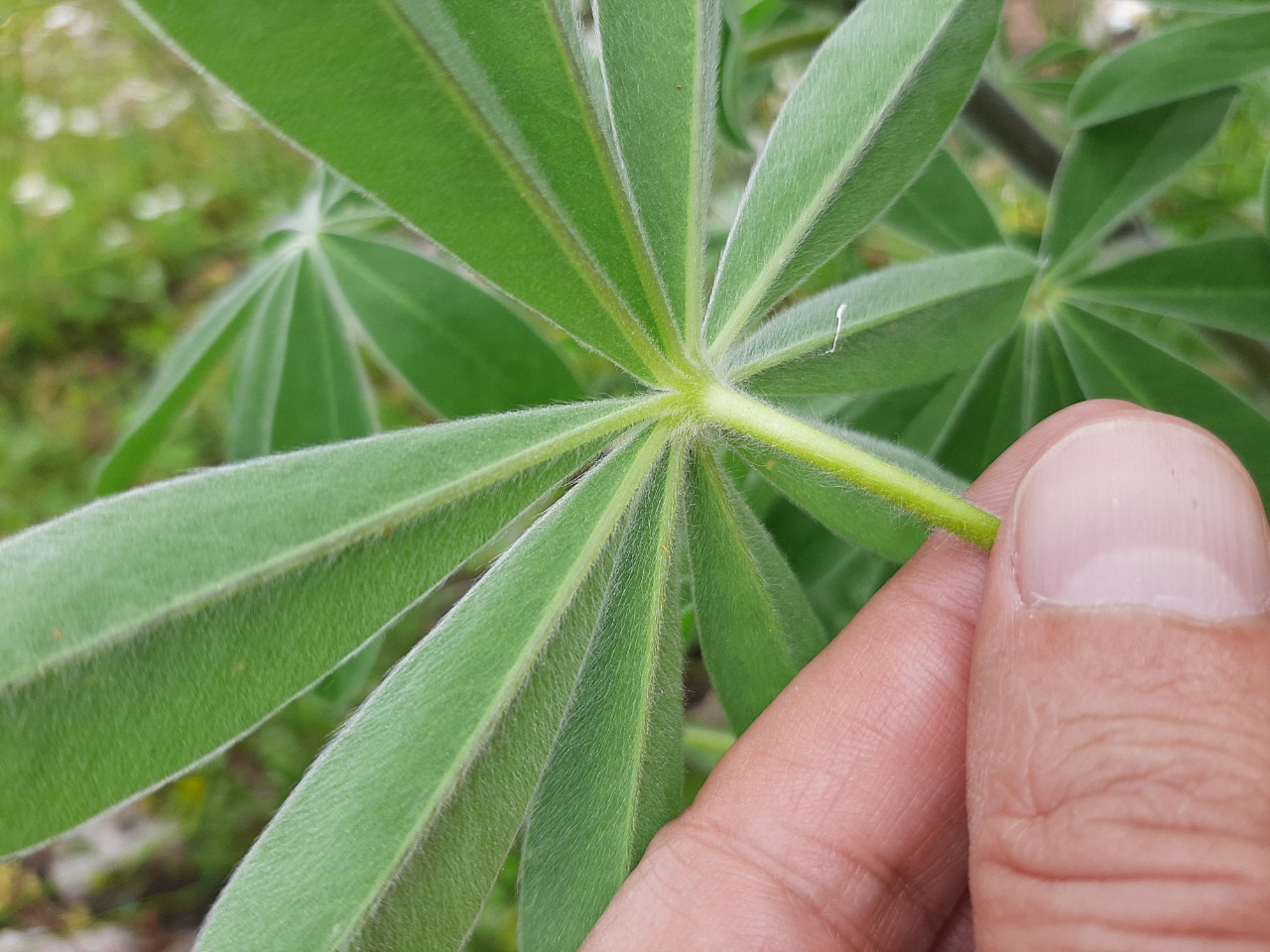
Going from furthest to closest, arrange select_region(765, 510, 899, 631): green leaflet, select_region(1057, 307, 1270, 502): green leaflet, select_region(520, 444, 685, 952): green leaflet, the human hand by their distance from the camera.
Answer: select_region(765, 510, 899, 631): green leaflet → select_region(1057, 307, 1270, 502): green leaflet → select_region(520, 444, 685, 952): green leaflet → the human hand

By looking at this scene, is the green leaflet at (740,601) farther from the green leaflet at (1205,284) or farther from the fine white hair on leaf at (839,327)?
the green leaflet at (1205,284)

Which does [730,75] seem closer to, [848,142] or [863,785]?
[848,142]

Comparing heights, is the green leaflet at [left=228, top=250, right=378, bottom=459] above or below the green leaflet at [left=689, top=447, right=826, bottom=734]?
above

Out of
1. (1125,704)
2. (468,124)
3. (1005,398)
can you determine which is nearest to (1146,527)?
(1125,704)

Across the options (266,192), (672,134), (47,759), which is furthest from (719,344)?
(266,192)

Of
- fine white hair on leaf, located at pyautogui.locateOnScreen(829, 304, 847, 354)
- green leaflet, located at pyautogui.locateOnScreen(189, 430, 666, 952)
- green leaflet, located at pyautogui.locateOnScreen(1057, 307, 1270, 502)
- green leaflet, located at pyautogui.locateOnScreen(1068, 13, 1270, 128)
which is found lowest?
green leaflet, located at pyautogui.locateOnScreen(189, 430, 666, 952)

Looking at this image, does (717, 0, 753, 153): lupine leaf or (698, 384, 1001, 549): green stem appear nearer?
(698, 384, 1001, 549): green stem

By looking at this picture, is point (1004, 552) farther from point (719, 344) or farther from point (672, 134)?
point (672, 134)

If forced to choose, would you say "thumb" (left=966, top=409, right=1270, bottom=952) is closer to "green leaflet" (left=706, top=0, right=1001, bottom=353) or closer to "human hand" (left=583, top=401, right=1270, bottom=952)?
"human hand" (left=583, top=401, right=1270, bottom=952)

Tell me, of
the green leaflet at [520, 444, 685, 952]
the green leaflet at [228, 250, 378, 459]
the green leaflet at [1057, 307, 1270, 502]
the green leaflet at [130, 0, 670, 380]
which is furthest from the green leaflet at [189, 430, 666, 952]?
the green leaflet at [1057, 307, 1270, 502]
